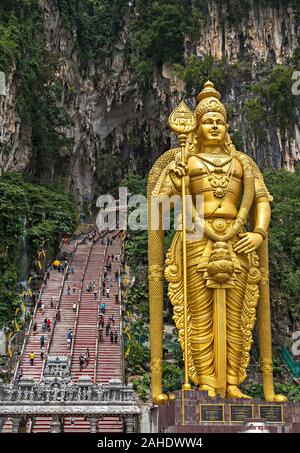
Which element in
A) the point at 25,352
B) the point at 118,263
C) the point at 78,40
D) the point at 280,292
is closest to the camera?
the point at 25,352

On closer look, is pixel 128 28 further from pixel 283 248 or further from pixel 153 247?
pixel 153 247

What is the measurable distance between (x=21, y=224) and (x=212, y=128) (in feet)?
40.9

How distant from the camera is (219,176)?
886 centimetres

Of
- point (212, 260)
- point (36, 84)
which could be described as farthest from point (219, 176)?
point (36, 84)

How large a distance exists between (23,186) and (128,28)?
13.0m

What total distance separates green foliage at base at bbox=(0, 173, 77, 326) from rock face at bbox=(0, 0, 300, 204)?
1.83m

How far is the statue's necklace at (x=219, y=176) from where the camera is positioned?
28.8 ft

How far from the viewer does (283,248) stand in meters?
17.7

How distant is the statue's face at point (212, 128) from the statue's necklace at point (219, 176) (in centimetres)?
32

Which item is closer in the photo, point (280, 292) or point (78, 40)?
point (280, 292)

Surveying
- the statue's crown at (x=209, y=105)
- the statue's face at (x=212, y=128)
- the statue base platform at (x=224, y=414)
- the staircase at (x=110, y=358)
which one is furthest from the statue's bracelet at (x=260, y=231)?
the staircase at (x=110, y=358)

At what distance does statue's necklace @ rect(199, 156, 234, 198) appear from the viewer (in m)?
8.78

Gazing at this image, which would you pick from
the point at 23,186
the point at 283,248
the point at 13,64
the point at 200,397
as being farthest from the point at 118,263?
the point at 200,397
